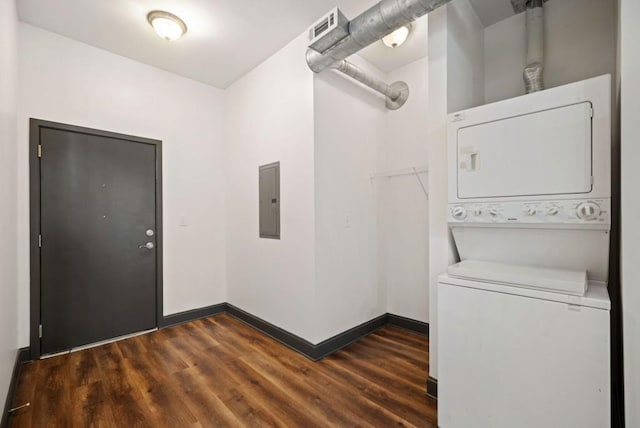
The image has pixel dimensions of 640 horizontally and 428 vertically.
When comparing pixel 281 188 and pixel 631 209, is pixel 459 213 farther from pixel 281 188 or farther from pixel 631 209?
pixel 281 188

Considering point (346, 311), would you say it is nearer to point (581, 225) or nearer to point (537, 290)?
point (537, 290)

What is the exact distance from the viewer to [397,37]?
99.7 inches

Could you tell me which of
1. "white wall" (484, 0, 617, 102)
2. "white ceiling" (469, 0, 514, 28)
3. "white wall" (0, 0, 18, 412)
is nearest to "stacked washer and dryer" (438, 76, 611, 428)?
"white wall" (484, 0, 617, 102)

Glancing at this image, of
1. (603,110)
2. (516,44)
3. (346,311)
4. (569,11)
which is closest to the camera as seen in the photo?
(603,110)

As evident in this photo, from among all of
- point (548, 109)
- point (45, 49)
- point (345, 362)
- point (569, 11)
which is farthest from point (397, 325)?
point (45, 49)

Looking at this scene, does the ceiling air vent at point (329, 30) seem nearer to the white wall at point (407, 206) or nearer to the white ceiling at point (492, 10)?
the white ceiling at point (492, 10)

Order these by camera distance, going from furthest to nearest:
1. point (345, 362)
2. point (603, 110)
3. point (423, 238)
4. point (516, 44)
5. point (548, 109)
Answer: point (423, 238) → point (345, 362) → point (516, 44) → point (548, 109) → point (603, 110)

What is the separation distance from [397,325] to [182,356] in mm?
2206

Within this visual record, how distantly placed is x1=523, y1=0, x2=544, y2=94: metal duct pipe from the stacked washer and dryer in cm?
72

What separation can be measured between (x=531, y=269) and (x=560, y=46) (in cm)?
173

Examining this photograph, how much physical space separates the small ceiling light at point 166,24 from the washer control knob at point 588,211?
120 inches

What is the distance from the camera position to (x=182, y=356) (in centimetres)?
257

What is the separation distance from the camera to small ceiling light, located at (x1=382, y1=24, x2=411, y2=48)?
8.14ft

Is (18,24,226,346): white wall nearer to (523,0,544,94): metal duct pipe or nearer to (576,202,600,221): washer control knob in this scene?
(523,0,544,94): metal duct pipe
